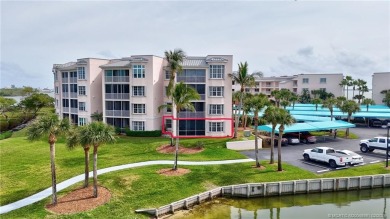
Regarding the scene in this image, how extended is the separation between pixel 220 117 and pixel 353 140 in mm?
20805

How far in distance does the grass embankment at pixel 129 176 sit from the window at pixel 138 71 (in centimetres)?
1142

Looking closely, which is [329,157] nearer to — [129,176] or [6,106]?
[129,176]

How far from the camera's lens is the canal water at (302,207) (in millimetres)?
22812

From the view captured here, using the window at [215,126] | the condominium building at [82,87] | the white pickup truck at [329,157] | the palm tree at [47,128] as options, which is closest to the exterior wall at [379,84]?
the window at [215,126]

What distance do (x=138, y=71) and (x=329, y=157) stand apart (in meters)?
28.7

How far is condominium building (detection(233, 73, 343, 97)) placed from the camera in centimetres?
9856

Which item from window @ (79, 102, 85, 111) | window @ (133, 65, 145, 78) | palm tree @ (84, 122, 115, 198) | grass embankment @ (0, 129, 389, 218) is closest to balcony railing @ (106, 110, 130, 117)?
window @ (79, 102, 85, 111)

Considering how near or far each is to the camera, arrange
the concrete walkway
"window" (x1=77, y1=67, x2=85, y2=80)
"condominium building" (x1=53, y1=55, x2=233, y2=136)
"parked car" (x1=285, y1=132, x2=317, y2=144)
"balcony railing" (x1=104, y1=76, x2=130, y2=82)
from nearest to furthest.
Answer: the concrete walkway < "parked car" (x1=285, y1=132, x2=317, y2=144) < "condominium building" (x1=53, y1=55, x2=233, y2=136) < "balcony railing" (x1=104, y1=76, x2=130, y2=82) < "window" (x1=77, y1=67, x2=85, y2=80)

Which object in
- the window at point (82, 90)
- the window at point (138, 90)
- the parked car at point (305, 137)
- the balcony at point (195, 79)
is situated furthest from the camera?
the window at point (82, 90)

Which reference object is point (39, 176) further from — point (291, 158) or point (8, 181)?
point (291, 158)

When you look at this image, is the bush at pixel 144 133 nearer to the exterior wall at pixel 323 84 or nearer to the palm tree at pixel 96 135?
the palm tree at pixel 96 135

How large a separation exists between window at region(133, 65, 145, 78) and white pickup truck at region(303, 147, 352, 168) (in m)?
25.7

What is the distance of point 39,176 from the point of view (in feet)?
93.2

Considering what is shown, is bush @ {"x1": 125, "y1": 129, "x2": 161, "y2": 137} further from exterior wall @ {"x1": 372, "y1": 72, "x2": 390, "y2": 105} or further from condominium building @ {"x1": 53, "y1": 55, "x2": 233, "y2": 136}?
exterior wall @ {"x1": 372, "y1": 72, "x2": 390, "y2": 105}
